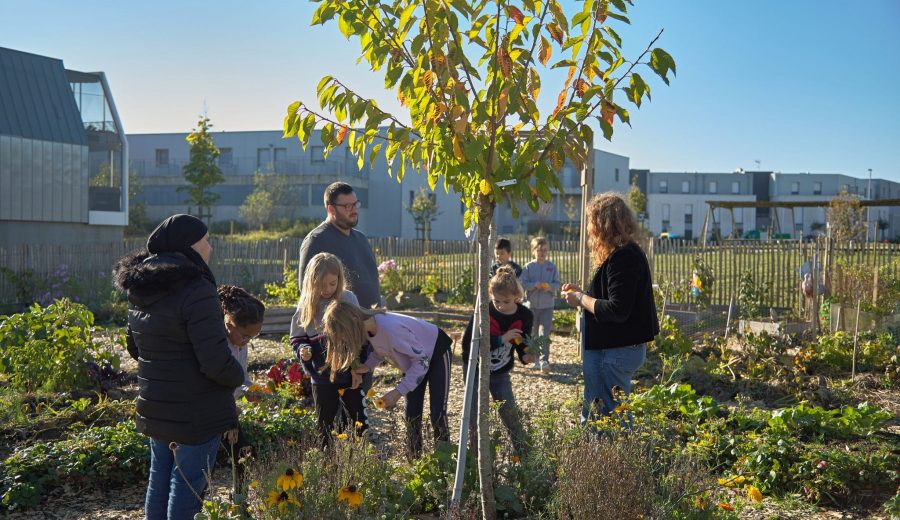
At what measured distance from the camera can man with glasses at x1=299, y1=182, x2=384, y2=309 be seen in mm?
5289

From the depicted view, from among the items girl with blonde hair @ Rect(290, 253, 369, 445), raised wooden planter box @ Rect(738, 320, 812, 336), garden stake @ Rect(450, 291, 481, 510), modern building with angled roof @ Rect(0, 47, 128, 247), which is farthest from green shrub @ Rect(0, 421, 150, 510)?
modern building with angled roof @ Rect(0, 47, 128, 247)

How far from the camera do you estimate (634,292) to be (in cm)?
423

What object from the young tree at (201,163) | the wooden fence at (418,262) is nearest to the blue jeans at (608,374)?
the wooden fence at (418,262)

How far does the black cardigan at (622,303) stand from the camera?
166 inches

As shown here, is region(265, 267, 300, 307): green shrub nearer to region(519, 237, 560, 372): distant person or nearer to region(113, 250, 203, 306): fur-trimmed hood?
region(519, 237, 560, 372): distant person

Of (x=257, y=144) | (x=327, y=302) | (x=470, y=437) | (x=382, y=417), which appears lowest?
(x=382, y=417)

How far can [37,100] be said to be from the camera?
75.0ft

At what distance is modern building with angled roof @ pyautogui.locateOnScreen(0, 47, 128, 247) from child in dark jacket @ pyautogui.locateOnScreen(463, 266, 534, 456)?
66.8 ft

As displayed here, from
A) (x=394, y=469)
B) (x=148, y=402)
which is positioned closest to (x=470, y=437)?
(x=394, y=469)

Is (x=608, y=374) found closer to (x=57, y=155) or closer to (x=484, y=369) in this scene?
(x=484, y=369)

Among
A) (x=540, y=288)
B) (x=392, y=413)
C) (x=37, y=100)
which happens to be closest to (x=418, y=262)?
(x=540, y=288)

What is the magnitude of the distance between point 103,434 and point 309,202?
153 ft

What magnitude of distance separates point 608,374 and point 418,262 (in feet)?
49.5

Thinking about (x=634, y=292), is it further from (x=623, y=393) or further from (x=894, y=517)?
(x=894, y=517)
